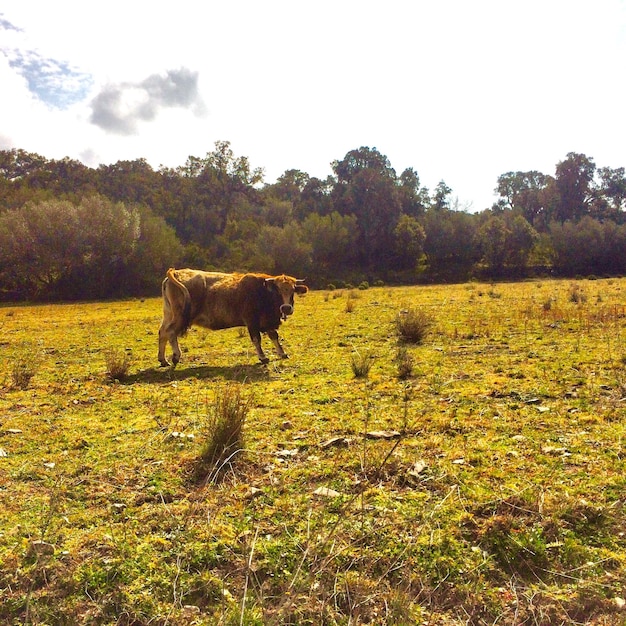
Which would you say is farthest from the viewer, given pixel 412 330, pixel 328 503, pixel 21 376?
pixel 412 330

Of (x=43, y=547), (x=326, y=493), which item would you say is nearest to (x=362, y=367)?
(x=326, y=493)

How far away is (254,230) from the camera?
53.1 metres

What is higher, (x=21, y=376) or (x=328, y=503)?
(x=21, y=376)

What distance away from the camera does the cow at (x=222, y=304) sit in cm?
974

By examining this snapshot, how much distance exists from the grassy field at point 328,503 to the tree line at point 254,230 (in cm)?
3484

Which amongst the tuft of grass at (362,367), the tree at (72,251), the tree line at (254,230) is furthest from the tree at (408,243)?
the tuft of grass at (362,367)

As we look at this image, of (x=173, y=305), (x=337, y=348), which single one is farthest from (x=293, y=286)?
(x=173, y=305)

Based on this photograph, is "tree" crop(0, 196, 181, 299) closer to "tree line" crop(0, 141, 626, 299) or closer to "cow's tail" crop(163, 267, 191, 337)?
"tree line" crop(0, 141, 626, 299)

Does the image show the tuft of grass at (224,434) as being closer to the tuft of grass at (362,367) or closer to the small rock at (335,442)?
the small rock at (335,442)

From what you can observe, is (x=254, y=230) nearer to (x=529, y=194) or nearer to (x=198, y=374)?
(x=198, y=374)

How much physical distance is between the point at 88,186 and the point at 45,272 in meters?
27.5

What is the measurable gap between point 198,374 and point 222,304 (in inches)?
81.9

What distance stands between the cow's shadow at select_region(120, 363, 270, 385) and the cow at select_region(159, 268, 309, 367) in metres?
0.59

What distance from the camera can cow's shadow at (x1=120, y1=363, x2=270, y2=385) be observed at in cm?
795
